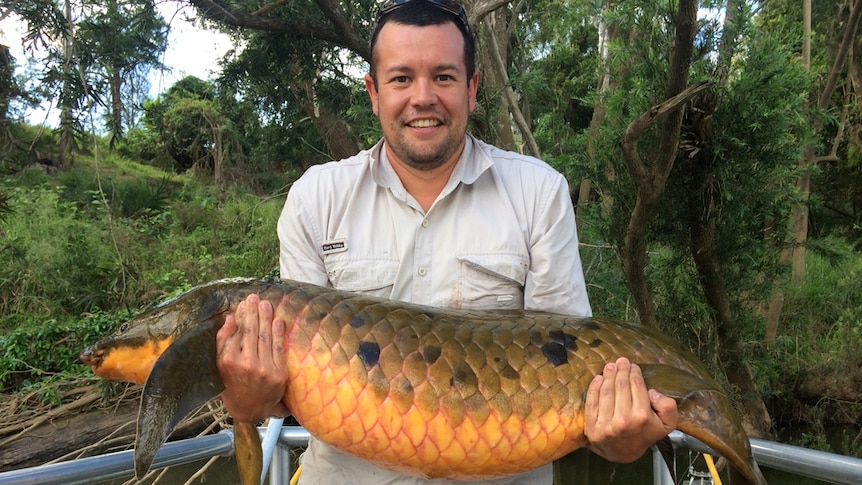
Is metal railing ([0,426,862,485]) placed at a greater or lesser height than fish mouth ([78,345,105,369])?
lesser

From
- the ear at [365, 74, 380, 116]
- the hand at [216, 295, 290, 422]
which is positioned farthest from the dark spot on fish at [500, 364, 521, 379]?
the ear at [365, 74, 380, 116]

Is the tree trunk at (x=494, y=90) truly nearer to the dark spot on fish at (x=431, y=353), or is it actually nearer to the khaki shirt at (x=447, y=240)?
the khaki shirt at (x=447, y=240)

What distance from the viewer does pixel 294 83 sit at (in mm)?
6707

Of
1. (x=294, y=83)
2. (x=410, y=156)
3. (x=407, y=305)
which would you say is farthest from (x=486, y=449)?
(x=294, y=83)

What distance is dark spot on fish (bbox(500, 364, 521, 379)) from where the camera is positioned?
1.80m

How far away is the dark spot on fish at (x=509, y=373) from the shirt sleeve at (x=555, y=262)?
0.37 metres

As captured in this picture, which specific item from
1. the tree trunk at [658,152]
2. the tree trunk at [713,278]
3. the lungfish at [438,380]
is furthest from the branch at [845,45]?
the lungfish at [438,380]

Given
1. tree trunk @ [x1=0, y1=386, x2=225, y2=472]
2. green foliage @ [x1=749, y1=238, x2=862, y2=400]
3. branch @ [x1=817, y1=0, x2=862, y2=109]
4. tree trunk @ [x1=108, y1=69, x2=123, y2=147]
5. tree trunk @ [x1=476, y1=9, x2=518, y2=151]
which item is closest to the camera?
tree trunk @ [x1=108, y1=69, x2=123, y2=147]

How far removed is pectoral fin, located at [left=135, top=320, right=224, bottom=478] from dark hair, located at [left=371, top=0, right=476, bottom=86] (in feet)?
3.95

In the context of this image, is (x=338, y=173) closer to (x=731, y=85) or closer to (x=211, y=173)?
(x=731, y=85)

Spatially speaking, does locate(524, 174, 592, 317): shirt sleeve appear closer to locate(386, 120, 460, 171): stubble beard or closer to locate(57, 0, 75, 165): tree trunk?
locate(386, 120, 460, 171): stubble beard

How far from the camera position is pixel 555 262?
6.86ft

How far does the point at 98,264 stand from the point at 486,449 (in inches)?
345

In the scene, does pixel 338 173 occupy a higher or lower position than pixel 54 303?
higher
